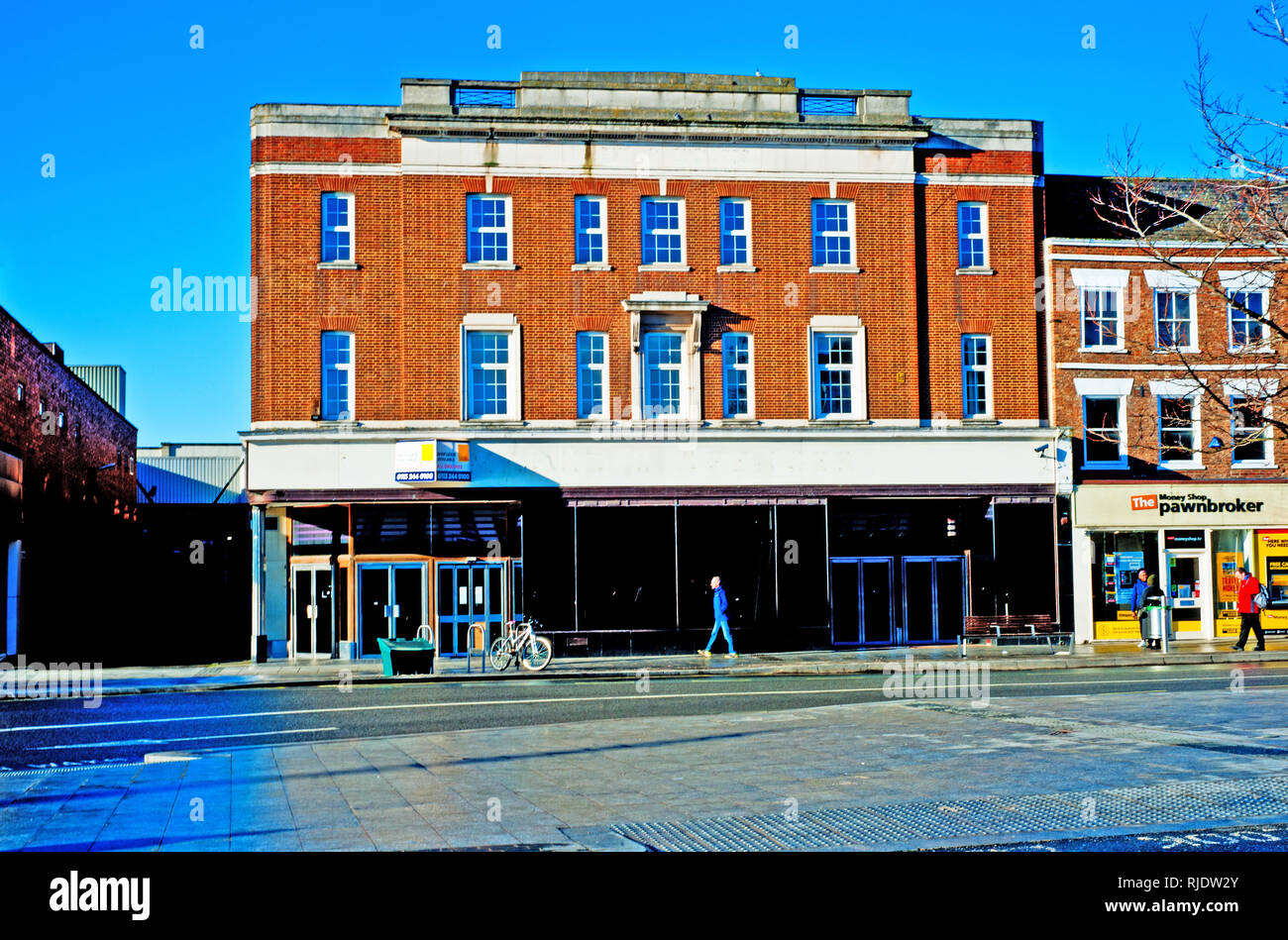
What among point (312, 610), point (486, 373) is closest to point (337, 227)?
point (486, 373)

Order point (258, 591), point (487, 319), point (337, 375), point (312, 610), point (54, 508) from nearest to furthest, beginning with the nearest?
point (258, 591) < point (312, 610) < point (337, 375) < point (487, 319) < point (54, 508)

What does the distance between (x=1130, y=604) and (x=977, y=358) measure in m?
7.74

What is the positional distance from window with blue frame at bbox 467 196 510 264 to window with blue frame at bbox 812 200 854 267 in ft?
26.8

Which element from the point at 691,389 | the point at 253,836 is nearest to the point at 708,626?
the point at 691,389

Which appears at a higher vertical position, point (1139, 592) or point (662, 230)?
point (662, 230)

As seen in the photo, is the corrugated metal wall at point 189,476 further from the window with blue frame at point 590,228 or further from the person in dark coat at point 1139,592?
the person in dark coat at point 1139,592

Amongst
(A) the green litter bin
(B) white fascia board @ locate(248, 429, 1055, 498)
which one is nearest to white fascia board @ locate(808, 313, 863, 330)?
(B) white fascia board @ locate(248, 429, 1055, 498)

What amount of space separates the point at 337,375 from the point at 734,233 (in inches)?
427

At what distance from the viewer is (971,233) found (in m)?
34.0

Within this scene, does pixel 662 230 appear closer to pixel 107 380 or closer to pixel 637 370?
pixel 637 370

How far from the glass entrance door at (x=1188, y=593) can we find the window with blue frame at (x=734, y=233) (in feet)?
46.5

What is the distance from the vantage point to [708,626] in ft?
103

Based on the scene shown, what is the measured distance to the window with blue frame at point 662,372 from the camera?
3189 cm

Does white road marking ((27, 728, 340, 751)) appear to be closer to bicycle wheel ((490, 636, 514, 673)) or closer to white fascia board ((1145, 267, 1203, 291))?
bicycle wheel ((490, 636, 514, 673))
